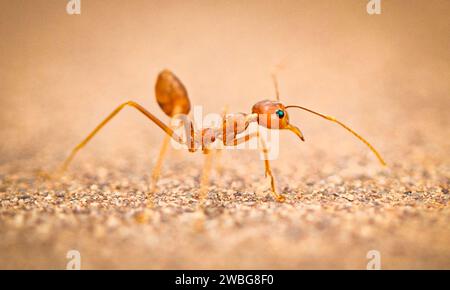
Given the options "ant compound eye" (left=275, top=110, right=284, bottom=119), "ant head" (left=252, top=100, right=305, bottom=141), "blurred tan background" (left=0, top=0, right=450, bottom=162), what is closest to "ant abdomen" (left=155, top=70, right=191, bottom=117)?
"ant head" (left=252, top=100, right=305, bottom=141)

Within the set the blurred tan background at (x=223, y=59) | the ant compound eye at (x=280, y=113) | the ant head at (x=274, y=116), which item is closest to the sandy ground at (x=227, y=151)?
the blurred tan background at (x=223, y=59)

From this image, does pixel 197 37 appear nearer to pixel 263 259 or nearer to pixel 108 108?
pixel 108 108

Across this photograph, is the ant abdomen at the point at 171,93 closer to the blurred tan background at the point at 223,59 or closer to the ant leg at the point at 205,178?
the ant leg at the point at 205,178

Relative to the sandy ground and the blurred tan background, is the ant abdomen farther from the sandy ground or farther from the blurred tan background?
the blurred tan background

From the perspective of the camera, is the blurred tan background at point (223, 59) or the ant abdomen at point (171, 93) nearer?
the ant abdomen at point (171, 93)

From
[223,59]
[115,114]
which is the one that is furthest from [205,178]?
[223,59]
